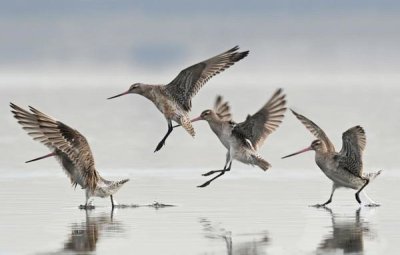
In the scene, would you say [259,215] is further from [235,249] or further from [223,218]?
[235,249]

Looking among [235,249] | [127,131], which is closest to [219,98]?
[235,249]

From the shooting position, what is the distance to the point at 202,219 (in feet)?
51.6

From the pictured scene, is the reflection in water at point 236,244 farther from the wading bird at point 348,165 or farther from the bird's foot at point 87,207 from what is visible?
the wading bird at point 348,165

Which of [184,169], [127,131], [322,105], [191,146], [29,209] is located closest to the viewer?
[29,209]

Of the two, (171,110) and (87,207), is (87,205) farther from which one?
(171,110)

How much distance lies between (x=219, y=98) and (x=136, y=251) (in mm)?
6965

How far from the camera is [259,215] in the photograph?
16.1 metres

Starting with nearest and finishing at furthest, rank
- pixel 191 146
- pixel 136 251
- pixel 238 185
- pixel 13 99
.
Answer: pixel 136 251 → pixel 238 185 → pixel 191 146 → pixel 13 99

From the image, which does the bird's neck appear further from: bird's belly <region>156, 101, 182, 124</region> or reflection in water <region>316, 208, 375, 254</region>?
reflection in water <region>316, 208, 375, 254</region>

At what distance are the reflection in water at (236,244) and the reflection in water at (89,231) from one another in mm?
888

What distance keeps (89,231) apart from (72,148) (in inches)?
90.9

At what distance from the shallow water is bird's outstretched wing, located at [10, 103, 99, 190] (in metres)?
0.38

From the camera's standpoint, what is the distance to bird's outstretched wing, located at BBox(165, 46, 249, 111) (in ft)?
62.6

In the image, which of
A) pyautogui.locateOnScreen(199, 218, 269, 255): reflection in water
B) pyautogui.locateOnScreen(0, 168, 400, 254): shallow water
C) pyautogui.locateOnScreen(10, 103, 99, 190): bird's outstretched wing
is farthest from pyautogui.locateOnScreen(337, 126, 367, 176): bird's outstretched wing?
pyautogui.locateOnScreen(199, 218, 269, 255): reflection in water
